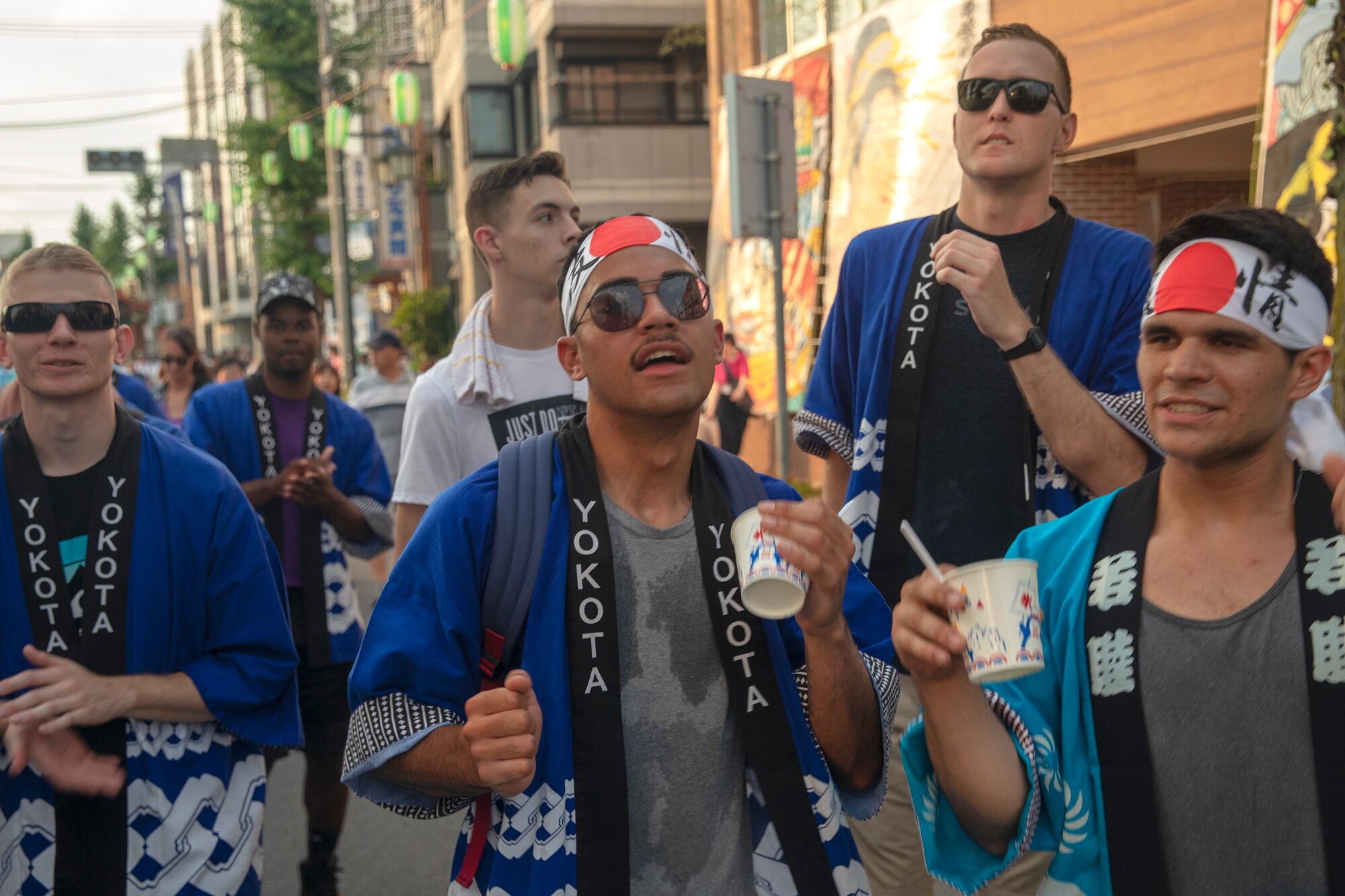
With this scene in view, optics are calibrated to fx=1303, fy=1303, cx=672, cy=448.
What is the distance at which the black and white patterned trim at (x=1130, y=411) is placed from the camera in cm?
312

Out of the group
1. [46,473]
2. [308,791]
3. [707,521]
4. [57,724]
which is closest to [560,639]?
[707,521]

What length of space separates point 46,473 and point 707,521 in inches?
73.7

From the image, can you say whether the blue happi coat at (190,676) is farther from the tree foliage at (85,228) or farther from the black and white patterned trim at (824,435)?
the tree foliage at (85,228)

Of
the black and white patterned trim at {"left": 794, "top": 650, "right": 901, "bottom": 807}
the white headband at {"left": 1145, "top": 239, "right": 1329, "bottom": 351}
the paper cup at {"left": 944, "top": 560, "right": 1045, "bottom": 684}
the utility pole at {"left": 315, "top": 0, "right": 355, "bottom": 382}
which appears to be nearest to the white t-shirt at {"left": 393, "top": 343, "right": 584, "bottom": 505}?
the black and white patterned trim at {"left": 794, "top": 650, "right": 901, "bottom": 807}

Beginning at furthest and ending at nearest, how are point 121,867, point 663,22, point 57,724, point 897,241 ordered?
Answer: point 663,22 → point 897,241 → point 121,867 → point 57,724

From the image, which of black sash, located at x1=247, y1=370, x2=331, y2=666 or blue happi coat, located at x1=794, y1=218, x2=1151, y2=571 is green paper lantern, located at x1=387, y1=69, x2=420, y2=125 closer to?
black sash, located at x1=247, y1=370, x2=331, y2=666

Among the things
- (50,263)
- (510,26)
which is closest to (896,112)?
(510,26)

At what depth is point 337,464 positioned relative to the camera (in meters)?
5.53

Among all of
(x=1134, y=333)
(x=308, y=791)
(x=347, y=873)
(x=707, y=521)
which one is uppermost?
(x=1134, y=333)

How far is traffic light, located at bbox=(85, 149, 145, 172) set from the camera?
59000mm

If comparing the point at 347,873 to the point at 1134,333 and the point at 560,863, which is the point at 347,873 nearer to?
the point at 560,863

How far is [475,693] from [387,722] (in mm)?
165

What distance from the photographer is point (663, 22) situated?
2506cm

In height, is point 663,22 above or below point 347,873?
above
